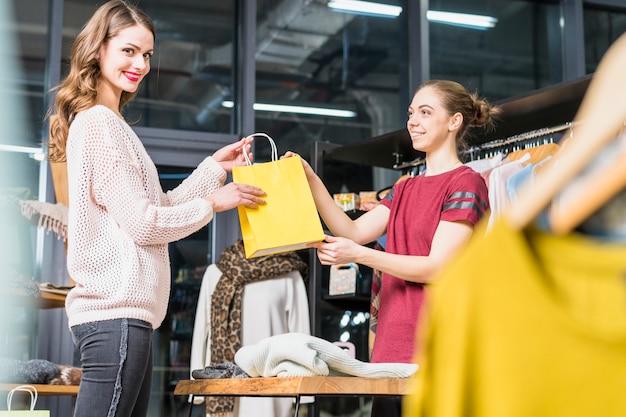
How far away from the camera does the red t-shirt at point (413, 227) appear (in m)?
2.31

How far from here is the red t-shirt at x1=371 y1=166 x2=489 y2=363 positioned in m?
2.31

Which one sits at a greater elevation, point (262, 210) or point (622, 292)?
point (262, 210)

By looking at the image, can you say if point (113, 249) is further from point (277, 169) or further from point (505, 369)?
point (505, 369)

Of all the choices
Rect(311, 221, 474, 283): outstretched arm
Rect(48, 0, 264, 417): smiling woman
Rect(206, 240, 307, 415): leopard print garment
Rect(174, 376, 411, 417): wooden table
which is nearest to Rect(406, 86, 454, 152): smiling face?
Rect(311, 221, 474, 283): outstretched arm

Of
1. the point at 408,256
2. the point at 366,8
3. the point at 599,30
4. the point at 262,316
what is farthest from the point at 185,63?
the point at 408,256

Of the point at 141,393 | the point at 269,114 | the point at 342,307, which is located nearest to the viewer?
the point at 141,393

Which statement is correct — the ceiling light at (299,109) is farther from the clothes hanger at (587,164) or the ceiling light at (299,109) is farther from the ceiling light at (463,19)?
the clothes hanger at (587,164)

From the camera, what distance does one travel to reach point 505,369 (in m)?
0.56

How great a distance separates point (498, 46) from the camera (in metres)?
5.88

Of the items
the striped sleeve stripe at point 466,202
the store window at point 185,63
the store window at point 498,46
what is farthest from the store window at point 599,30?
the striped sleeve stripe at point 466,202

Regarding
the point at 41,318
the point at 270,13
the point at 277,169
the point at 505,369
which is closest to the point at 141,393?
the point at 277,169

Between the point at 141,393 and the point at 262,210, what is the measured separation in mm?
638

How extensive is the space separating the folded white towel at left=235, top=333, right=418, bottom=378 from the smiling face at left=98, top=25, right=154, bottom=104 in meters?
0.78

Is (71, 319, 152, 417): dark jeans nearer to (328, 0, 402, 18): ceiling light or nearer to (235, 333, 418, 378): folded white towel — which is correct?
(235, 333, 418, 378): folded white towel
